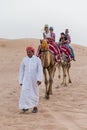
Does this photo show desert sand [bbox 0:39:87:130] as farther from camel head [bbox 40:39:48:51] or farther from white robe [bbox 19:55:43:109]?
camel head [bbox 40:39:48:51]

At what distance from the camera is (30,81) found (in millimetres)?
11602

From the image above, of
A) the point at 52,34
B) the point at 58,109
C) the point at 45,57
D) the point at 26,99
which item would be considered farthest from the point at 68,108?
the point at 52,34

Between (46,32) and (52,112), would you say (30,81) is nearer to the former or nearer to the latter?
(52,112)

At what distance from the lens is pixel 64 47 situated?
59.8ft

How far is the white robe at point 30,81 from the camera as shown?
11.5 meters

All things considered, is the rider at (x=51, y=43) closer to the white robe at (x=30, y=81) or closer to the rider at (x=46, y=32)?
the rider at (x=46, y=32)

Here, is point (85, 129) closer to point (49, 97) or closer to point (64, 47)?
point (49, 97)

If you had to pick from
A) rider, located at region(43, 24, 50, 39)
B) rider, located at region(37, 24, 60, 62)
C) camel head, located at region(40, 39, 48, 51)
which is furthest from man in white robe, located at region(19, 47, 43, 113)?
rider, located at region(43, 24, 50, 39)

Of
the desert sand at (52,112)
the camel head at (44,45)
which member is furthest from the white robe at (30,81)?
the camel head at (44,45)

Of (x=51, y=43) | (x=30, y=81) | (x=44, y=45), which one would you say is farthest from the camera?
(x=51, y=43)

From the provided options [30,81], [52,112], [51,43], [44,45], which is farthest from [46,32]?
[52,112]

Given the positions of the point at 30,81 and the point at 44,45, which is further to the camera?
the point at 44,45

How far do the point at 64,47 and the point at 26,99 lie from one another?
23.0 feet

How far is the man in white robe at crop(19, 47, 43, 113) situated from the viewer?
1152 cm
